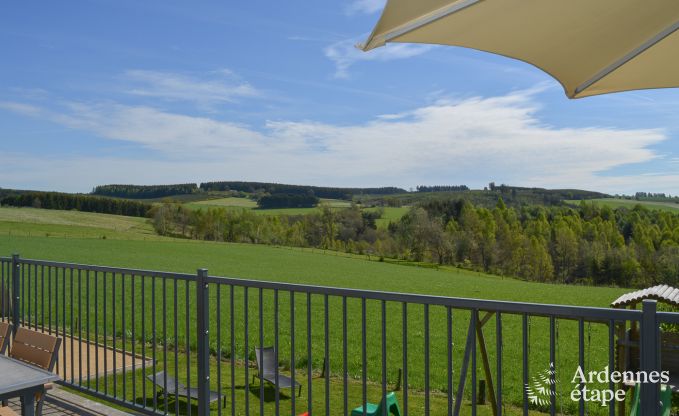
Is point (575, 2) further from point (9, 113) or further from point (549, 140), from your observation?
point (549, 140)

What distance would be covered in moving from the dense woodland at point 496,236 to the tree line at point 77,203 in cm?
933

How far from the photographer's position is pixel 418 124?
265 feet

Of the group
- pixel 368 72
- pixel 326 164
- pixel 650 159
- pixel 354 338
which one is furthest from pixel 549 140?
pixel 354 338

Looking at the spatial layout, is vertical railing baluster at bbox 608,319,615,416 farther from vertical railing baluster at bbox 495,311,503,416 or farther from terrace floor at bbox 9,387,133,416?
terrace floor at bbox 9,387,133,416

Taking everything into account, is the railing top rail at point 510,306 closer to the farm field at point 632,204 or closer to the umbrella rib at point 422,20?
the umbrella rib at point 422,20

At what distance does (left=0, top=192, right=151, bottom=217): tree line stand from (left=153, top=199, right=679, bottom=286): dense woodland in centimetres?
933

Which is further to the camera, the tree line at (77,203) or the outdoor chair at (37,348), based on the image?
the tree line at (77,203)

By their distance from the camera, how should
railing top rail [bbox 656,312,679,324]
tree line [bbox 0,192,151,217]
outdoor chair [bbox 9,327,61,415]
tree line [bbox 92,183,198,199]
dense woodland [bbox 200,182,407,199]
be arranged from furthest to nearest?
dense woodland [bbox 200,182,407,199] < tree line [bbox 92,183,198,199] < tree line [bbox 0,192,151,217] < outdoor chair [bbox 9,327,61,415] < railing top rail [bbox 656,312,679,324]

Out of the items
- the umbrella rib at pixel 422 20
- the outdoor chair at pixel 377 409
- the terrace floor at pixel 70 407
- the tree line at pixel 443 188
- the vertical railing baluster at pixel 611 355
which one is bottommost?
the terrace floor at pixel 70 407

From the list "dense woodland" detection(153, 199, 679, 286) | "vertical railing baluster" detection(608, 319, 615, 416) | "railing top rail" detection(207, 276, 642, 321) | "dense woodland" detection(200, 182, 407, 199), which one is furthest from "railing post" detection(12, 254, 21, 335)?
"dense woodland" detection(200, 182, 407, 199)

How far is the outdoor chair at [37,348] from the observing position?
352cm

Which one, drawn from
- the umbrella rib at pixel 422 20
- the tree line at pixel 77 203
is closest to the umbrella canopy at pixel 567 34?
the umbrella rib at pixel 422 20

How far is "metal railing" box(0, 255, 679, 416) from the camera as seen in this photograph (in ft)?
8.63

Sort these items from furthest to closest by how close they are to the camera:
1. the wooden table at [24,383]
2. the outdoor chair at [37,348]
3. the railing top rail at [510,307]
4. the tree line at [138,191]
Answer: the tree line at [138,191] → the outdoor chair at [37,348] → the wooden table at [24,383] → the railing top rail at [510,307]
